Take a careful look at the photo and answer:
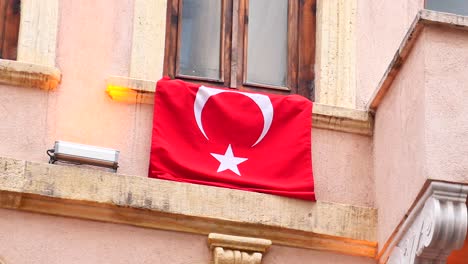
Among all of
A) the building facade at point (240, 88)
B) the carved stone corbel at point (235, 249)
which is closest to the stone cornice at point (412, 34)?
the building facade at point (240, 88)

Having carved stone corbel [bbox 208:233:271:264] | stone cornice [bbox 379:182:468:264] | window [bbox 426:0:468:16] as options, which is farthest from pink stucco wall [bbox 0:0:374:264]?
window [bbox 426:0:468:16]

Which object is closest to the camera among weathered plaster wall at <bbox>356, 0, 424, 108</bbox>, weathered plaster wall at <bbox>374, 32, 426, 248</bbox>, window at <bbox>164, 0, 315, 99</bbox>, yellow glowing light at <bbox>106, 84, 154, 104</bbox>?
weathered plaster wall at <bbox>374, 32, 426, 248</bbox>

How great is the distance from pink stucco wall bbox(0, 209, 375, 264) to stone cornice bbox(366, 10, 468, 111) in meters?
1.67

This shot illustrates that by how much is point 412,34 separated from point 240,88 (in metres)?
1.71

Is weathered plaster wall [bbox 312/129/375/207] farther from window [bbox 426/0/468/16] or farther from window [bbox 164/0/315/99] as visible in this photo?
window [bbox 426/0/468/16]

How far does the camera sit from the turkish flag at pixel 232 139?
12.3 meters

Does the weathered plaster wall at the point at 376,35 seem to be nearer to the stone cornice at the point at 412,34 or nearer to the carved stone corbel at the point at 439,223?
the stone cornice at the point at 412,34

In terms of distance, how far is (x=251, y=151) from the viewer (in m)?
12.5

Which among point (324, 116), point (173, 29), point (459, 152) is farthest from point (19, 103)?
point (459, 152)

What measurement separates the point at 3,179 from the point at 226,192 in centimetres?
178

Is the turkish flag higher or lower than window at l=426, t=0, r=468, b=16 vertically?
lower

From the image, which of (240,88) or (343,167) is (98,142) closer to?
(240,88)

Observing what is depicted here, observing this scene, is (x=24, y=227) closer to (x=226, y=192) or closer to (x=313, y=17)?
(x=226, y=192)

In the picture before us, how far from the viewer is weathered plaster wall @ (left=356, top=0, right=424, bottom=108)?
13109 millimetres
